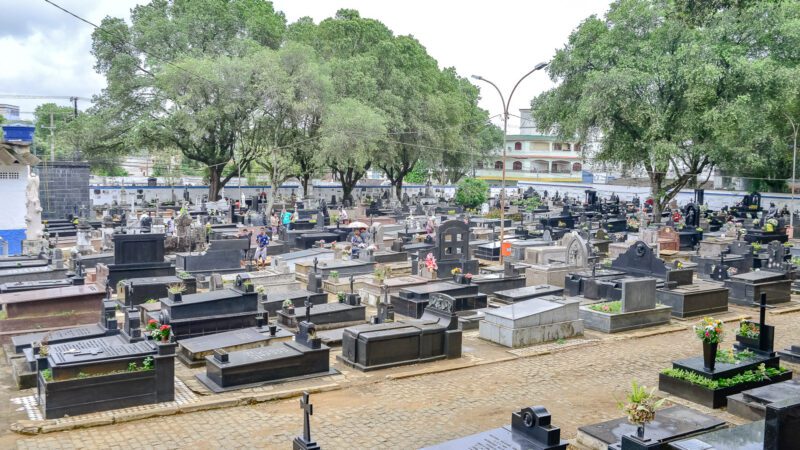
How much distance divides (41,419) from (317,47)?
44.9 m

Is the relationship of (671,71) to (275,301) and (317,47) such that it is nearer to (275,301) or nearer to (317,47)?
(275,301)

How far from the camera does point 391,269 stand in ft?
75.8

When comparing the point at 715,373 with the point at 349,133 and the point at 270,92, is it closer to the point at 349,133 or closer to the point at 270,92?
the point at 349,133

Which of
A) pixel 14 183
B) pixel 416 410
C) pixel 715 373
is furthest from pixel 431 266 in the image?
pixel 14 183

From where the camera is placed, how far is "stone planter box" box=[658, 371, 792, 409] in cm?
1076

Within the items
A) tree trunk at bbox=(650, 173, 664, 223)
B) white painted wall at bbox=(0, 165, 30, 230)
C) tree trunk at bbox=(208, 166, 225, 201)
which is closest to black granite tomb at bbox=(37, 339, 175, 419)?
white painted wall at bbox=(0, 165, 30, 230)

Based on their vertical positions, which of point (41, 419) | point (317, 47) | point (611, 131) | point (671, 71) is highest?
point (317, 47)

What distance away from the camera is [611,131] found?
1273 inches

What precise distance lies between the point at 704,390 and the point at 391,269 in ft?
43.9

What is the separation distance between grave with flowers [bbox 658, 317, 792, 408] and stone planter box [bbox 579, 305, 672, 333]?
13.1ft

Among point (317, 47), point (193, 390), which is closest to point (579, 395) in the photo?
point (193, 390)

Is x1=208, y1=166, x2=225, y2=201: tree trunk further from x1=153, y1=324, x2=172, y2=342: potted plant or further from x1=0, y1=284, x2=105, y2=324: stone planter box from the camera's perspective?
x1=153, y1=324, x2=172, y2=342: potted plant

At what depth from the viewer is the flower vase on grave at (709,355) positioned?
11062 mm

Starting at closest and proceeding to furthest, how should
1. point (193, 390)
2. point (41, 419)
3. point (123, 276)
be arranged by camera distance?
point (41, 419) < point (193, 390) < point (123, 276)
